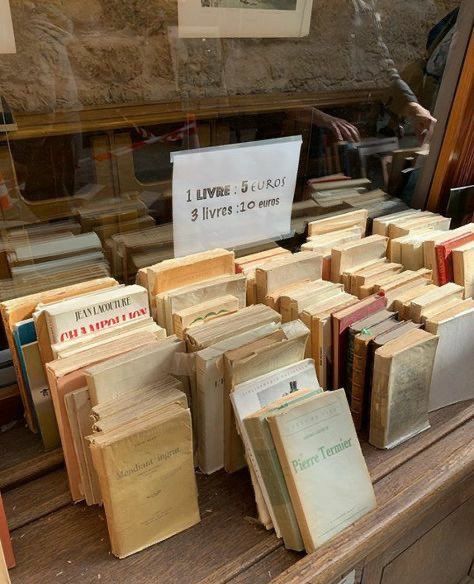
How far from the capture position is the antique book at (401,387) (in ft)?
3.57

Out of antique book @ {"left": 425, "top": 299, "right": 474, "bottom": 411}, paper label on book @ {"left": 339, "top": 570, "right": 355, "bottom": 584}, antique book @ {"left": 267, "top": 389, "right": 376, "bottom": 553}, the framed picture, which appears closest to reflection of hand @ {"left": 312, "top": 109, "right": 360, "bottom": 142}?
the framed picture

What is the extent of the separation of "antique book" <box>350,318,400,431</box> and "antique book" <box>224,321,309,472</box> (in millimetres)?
148

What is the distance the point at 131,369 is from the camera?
958 millimetres

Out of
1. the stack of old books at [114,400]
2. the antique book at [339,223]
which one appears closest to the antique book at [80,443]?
the stack of old books at [114,400]

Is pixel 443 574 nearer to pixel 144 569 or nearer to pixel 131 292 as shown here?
pixel 144 569

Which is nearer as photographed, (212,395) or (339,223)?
(212,395)

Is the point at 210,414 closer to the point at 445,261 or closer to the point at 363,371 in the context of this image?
the point at 363,371

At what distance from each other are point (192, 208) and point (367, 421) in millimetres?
655

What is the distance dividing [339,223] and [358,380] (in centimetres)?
54

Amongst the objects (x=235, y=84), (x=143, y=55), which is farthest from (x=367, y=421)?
(x=143, y=55)

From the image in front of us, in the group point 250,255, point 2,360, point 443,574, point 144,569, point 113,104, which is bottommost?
point 443,574

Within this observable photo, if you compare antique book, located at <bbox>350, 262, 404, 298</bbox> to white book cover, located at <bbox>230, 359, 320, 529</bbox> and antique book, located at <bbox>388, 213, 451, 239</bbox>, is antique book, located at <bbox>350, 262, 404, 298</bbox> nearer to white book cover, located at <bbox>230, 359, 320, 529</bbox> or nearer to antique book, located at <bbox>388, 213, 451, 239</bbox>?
antique book, located at <bbox>388, 213, 451, 239</bbox>

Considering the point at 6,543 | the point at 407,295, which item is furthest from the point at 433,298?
the point at 6,543

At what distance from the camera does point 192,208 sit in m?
1.27
